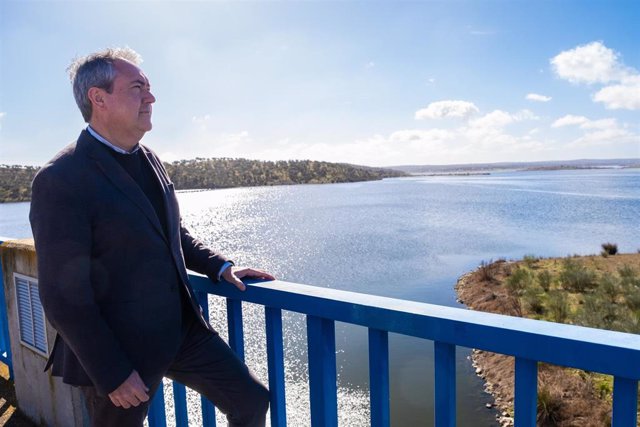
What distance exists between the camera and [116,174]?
140 cm

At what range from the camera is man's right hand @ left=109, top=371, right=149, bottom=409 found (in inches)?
51.9

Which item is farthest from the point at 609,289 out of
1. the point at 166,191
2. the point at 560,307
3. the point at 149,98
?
the point at 149,98

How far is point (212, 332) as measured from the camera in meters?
1.65

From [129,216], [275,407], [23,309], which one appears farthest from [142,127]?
[23,309]

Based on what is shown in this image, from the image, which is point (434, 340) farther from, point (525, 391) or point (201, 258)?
point (201, 258)

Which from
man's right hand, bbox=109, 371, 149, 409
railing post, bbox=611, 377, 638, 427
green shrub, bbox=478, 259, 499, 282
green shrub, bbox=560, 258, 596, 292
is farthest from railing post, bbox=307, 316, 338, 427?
green shrub, bbox=478, 259, 499, 282

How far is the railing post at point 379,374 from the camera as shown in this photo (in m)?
1.29

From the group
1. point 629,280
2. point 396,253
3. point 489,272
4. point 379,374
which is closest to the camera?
point 379,374

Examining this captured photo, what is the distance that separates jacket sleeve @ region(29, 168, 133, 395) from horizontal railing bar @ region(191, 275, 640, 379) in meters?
0.52

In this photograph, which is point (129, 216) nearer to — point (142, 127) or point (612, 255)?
point (142, 127)

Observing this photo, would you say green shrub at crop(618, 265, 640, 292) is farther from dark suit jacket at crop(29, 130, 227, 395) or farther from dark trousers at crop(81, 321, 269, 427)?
dark suit jacket at crop(29, 130, 227, 395)

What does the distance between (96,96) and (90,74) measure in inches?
2.6

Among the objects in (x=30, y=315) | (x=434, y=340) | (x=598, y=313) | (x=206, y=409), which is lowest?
(x=598, y=313)

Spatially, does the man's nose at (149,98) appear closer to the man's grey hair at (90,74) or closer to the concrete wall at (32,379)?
the man's grey hair at (90,74)
